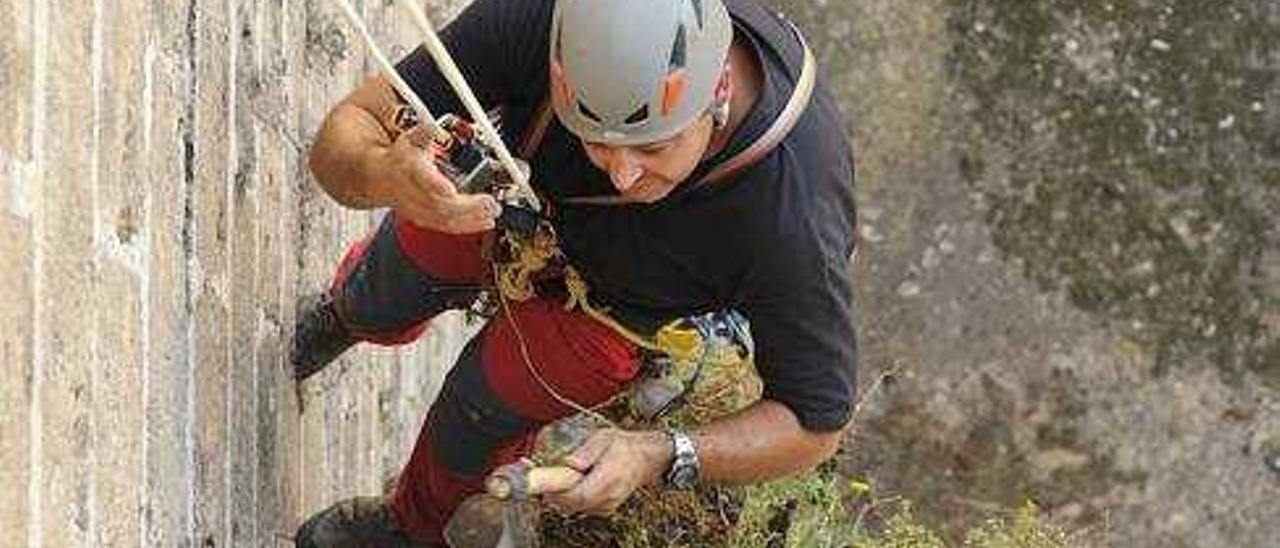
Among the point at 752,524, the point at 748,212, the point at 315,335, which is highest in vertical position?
the point at 748,212

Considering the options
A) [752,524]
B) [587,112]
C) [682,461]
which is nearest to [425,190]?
[587,112]

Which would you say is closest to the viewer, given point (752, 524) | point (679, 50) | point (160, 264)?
point (160, 264)

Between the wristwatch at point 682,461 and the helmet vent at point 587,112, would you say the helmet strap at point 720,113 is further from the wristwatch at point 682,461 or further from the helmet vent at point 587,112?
the wristwatch at point 682,461

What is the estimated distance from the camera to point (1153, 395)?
19.2 ft

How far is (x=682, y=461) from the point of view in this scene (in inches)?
108

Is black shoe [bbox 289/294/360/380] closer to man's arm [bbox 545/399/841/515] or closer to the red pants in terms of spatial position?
the red pants

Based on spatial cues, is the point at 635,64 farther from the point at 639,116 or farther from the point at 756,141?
the point at 756,141

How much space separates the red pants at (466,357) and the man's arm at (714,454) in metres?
0.30

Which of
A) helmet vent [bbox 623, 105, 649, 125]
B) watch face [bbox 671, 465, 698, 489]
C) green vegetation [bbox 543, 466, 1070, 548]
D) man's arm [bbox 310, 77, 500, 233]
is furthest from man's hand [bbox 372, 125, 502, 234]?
green vegetation [bbox 543, 466, 1070, 548]

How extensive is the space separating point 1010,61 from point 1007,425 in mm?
1070

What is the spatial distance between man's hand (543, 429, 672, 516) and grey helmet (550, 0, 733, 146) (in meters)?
0.44

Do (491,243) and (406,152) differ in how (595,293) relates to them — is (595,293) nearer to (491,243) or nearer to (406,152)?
(491,243)

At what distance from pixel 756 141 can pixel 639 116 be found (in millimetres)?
211

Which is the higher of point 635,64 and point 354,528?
point 635,64
